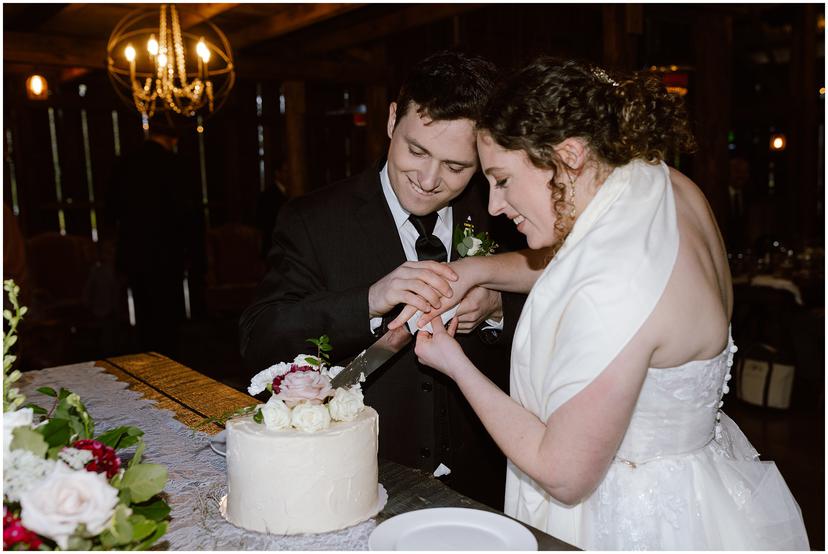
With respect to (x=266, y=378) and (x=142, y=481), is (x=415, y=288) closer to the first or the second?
(x=266, y=378)

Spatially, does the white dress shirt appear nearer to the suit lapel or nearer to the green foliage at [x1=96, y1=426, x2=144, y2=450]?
the suit lapel

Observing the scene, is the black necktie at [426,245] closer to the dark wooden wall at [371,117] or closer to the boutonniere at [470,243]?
the boutonniere at [470,243]

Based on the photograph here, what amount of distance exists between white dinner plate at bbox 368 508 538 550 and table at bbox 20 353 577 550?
6cm

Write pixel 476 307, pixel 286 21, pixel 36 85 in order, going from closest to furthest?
pixel 476 307 → pixel 36 85 → pixel 286 21

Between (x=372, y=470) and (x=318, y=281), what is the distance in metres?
0.83

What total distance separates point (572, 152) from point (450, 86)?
53 cm

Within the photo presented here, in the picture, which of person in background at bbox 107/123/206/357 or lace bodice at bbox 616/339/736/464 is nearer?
lace bodice at bbox 616/339/736/464

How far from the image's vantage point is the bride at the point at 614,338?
132 cm

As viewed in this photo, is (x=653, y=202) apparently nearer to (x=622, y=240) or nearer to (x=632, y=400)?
(x=622, y=240)

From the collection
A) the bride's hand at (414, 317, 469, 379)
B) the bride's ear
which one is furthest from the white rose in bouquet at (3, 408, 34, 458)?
the bride's ear

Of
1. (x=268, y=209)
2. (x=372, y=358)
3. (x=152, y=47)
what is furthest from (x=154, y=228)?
(x=372, y=358)

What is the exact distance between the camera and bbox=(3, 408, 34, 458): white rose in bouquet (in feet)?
3.45

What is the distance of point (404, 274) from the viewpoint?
71.5 inches

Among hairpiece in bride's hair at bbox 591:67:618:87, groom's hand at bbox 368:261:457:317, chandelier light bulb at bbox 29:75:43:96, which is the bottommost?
groom's hand at bbox 368:261:457:317
